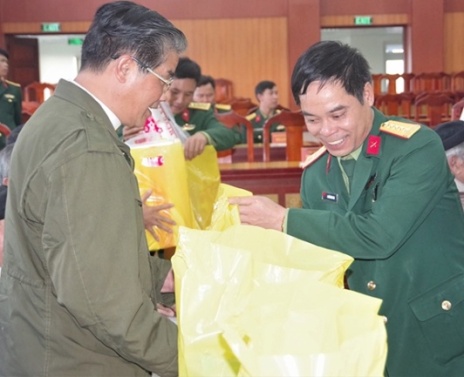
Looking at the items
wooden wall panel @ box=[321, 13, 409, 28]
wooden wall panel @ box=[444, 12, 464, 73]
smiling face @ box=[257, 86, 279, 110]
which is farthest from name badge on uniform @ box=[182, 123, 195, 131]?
wooden wall panel @ box=[444, 12, 464, 73]

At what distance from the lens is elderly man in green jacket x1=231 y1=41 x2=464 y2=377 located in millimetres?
1572

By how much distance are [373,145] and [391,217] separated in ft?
0.67

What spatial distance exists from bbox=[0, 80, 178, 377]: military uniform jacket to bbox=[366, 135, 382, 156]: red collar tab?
60cm

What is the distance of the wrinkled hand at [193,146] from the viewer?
9.72ft

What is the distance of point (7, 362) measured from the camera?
1.38 meters

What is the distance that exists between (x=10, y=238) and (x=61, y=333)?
20 cm

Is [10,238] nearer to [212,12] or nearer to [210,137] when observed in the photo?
[210,137]

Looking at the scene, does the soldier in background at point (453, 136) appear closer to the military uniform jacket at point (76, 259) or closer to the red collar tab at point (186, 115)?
the military uniform jacket at point (76, 259)

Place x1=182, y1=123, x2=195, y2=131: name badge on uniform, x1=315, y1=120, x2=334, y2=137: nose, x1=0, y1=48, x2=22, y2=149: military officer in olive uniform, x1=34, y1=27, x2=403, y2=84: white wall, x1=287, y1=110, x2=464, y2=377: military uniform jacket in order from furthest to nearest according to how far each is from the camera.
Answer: x1=34, y1=27, x2=403, y2=84: white wall < x1=0, y1=48, x2=22, y2=149: military officer in olive uniform < x1=182, y1=123, x2=195, y2=131: name badge on uniform < x1=315, y1=120, x2=334, y2=137: nose < x1=287, y1=110, x2=464, y2=377: military uniform jacket

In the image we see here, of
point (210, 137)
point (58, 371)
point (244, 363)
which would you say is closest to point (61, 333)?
point (58, 371)

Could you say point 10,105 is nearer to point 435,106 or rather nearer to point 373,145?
point 435,106

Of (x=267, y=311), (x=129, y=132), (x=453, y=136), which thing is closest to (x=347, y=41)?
(x=129, y=132)

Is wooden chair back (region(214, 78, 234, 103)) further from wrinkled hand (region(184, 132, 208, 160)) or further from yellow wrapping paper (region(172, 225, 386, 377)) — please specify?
yellow wrapping paper (region(172, 225, 386, 377))

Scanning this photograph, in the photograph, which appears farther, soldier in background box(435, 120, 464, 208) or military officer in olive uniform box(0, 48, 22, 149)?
military officer in olive uniform box(0, 48, 22, 149)
